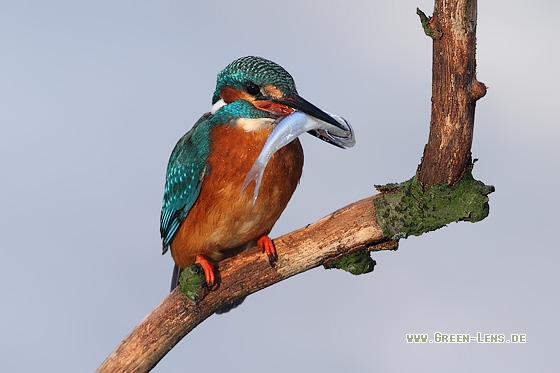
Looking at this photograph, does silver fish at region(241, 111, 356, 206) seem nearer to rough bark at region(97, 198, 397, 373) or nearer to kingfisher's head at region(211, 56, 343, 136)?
kingfisher's head at region(211, 56, 343, 136)

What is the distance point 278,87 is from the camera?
4332 millimetres

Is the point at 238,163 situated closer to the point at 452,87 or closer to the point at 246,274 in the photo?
the point at 246,274

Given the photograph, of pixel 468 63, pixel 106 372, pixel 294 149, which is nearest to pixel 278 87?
pixel 294 149

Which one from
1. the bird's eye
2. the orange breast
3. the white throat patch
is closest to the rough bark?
the orange breast

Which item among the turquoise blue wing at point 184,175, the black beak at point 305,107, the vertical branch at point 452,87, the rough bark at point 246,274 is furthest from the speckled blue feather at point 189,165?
the vertical branch at point 452,87

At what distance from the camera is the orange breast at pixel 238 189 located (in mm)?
4469

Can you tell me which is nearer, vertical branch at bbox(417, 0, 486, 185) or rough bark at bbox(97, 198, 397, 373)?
vertical branch at bbox(417, 0, 486, 185)

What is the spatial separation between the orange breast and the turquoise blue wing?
4 cm

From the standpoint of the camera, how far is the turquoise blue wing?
4578mm

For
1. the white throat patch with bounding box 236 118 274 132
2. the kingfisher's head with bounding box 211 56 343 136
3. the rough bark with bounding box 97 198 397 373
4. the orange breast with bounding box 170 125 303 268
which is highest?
the kingfisher's head with bounding box 211 56 343 136

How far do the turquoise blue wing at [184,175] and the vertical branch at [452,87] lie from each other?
124 centimetres

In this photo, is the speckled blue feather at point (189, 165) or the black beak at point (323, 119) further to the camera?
the speckled blue feather at point (189, 165)

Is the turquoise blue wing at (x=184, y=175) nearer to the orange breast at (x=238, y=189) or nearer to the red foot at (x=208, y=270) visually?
the orange breast at (x=238, y=189)

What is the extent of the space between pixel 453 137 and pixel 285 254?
117cm
